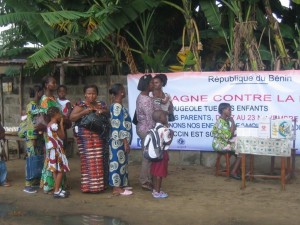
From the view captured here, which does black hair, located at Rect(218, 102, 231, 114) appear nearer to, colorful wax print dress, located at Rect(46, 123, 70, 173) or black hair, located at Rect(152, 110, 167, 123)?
black hair, located at Rect(152, 110, 167, 123)

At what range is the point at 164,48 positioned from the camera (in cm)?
1023

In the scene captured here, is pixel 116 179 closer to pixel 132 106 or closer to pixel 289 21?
pixel 132 106

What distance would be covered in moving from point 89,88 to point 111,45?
117 inches

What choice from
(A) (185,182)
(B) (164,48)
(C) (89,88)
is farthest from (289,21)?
(C) (89,88)

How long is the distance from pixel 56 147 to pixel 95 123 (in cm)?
64

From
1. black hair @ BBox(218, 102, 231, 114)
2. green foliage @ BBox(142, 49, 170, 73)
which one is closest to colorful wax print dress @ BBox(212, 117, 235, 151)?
black hair @ BBox(218, 102, 231, 114)

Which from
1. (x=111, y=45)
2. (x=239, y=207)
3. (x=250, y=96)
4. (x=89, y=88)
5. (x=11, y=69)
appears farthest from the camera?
(x=11, y=69)

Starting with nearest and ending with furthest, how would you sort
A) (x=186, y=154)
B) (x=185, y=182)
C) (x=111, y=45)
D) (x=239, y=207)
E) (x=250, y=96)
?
(x=239, y=207)
(x=185, y=182)
(x=250, y=96)
(x=186, y=154)
(x=111, y=45)

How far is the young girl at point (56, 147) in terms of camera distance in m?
6.26

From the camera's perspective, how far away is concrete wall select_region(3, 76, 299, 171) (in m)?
8.32

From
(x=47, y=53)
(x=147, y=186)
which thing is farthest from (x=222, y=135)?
(x=47, y=53)

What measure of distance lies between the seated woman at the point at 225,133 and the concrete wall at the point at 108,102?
34.1 inches

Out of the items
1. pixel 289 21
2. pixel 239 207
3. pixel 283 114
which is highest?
pixel 289 21

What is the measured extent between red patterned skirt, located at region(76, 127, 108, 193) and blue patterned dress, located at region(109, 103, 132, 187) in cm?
14
